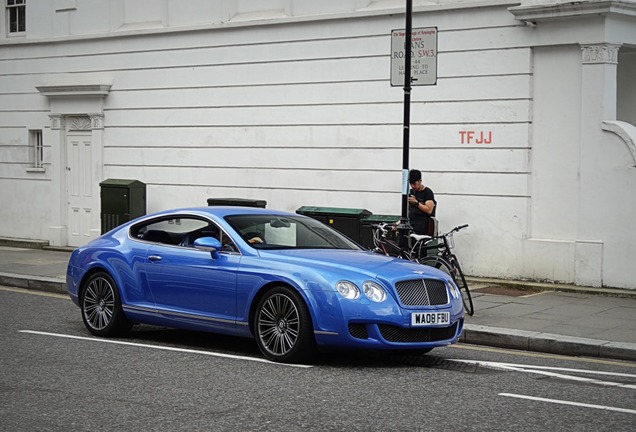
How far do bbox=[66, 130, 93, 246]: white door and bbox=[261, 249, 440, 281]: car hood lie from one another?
42.8ft

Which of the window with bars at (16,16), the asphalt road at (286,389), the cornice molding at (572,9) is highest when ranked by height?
the window with bars at (16,16)

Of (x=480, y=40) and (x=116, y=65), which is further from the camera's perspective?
(x=116, y=65)

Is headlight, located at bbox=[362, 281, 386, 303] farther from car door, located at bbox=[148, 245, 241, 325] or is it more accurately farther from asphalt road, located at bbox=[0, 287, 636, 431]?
car door, located at bbox=[148, 245, 241, 325]

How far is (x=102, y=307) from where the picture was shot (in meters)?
11.8

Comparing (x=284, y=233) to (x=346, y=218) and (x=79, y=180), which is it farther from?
(x=79, y=180)

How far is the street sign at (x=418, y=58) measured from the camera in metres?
14.8

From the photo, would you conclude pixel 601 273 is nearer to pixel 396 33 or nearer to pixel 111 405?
pixel 396 33

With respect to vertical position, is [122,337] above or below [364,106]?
below

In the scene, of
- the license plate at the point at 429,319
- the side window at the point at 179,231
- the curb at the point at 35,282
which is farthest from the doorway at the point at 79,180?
the license plate at the point at 429,319

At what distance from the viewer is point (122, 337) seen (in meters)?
11.8

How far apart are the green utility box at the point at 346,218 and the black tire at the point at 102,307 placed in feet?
21.8

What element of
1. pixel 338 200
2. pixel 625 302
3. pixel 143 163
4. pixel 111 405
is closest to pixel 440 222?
pixel 338 200

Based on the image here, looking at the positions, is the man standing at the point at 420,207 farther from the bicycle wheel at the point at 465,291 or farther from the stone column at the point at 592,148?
the stone column at the point at 592,148

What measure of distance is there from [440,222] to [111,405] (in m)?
10.3
